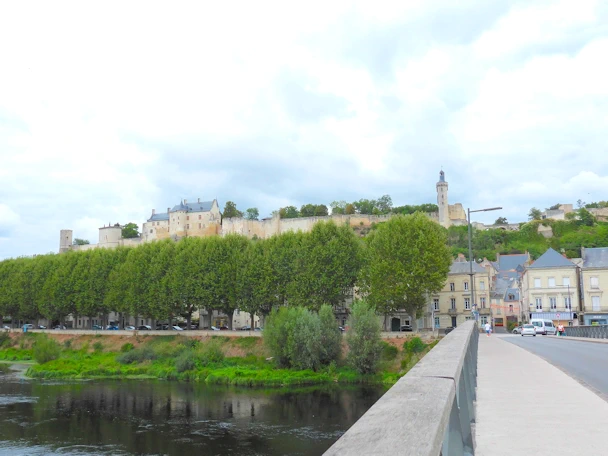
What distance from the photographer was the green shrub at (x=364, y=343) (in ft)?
125

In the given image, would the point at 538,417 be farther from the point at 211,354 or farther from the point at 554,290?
the point at 554,290

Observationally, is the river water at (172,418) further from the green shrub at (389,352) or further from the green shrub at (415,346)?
the green shrub at (415,346)

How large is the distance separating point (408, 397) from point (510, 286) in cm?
7361

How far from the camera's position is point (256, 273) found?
48969 millimetres

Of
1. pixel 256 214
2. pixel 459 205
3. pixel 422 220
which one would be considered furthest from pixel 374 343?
pixel 256 214

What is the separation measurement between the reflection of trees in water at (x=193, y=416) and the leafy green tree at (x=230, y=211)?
271 feet

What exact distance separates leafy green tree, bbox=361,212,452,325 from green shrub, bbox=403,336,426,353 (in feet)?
13.4

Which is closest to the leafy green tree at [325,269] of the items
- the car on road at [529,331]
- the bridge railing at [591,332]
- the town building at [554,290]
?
the car on road at [529,331]

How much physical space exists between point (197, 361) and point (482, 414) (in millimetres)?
40668

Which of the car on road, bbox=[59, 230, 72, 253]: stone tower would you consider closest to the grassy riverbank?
the car on road

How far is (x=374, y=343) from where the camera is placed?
1513 inches

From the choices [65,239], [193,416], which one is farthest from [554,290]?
[65,239]

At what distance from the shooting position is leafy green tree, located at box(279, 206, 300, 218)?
4761 inches

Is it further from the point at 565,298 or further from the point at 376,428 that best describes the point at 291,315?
the point at 376,428
